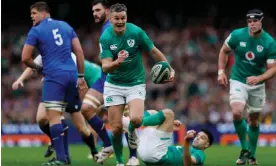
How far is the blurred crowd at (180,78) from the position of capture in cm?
2206

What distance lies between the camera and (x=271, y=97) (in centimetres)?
2222

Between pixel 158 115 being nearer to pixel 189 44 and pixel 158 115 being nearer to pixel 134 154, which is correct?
pixel 134 154

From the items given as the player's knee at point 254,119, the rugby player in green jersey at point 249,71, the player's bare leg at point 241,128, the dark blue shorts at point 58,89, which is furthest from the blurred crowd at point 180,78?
the dark blue shorts at point 58,89

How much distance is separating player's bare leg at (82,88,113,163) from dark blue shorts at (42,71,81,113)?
1.04 m

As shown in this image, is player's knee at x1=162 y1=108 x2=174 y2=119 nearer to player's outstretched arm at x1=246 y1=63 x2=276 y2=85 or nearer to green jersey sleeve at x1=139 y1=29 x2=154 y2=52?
green jersey sleeve at x1=139 y1=29 x2=154 y2=52

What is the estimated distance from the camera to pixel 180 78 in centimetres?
2338

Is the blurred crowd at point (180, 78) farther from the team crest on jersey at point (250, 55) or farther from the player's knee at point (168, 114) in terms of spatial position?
the player's knee at point (168, 114)

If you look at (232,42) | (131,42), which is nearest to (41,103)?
(131,42)

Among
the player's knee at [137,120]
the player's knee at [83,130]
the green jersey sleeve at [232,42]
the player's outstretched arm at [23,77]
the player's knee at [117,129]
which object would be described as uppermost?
the green jersey sleeve at [232,42]

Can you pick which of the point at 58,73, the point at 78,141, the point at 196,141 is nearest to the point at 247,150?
the point at 196,141

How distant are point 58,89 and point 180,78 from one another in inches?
512

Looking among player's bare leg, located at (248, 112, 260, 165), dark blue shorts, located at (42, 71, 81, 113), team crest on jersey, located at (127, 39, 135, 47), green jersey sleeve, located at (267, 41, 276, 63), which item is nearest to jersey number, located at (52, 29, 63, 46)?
dark blue shorts, located at (42, 71, 81, 113)

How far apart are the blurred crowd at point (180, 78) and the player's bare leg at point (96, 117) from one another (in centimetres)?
958

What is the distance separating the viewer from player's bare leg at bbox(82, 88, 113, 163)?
11.6 meters
